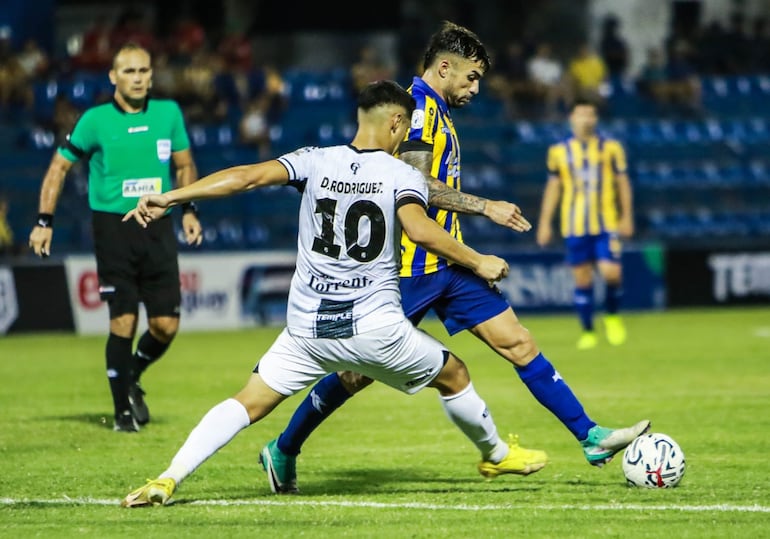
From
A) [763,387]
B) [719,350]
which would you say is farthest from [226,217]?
[763,387]

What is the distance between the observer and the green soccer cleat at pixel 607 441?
655cm

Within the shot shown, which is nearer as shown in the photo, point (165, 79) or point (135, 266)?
point (135, 266)

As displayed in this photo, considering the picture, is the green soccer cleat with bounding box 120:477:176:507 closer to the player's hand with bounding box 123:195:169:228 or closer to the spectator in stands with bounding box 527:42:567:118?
the player's hand with bounding box 123:195:169:228

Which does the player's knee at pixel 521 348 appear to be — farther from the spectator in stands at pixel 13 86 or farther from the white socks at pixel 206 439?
the spectator in stands at pixel 13 86

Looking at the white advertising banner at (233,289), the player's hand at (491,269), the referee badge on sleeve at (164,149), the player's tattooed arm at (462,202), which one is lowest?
the white advertising banner at (233,289)

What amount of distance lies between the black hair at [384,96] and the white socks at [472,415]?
55.0 inches

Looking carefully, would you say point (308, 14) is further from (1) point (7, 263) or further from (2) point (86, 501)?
(2) point (86, 501)

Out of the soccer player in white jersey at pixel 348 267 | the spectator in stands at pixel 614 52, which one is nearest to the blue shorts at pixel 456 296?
the soccer player in white jersey at pixel 348 267

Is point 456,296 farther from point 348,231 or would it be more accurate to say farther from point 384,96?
point 384,96

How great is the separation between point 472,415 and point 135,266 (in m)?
3.35

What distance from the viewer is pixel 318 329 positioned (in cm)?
617

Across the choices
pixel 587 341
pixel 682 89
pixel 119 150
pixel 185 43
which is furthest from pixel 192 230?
pixel 682 89

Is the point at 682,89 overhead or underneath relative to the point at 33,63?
underneath

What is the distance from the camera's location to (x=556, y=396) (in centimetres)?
679
